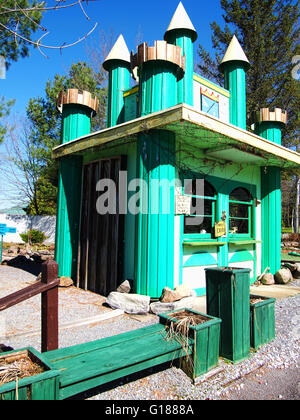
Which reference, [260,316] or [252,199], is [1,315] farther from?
[252,199]

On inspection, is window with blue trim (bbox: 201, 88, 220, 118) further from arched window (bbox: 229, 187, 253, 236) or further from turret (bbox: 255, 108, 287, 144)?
arched window (bbox: 229, 187, 253, 236)

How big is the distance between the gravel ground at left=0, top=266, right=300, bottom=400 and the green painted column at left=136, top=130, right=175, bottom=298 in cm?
70

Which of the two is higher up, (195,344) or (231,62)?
(231,62)

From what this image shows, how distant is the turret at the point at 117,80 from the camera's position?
26.3ft

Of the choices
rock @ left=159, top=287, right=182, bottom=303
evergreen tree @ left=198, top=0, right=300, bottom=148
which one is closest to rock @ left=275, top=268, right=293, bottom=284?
rock @ left=159, top=287, right=182, bottom=303

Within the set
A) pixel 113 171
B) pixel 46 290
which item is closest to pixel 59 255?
pixel 113 171

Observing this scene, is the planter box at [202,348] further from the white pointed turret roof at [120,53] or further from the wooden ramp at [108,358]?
the white pointed turret roof at [120,53]

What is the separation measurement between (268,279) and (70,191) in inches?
226

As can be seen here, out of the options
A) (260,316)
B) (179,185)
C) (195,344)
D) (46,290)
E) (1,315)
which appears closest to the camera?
(46,290)

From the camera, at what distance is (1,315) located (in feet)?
16.3

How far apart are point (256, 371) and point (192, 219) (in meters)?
3.51

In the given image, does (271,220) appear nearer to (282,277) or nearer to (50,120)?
(282,277)

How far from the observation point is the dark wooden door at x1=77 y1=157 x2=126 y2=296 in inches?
240

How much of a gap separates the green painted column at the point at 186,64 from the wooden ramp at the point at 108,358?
18.1 feet
